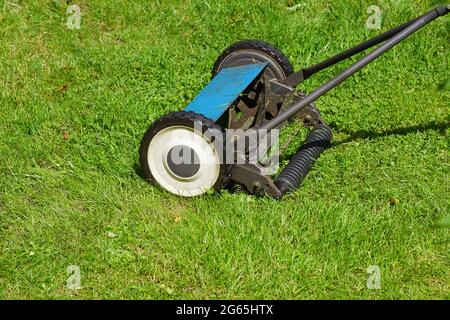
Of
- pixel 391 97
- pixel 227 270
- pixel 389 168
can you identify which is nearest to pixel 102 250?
pixel 227 270

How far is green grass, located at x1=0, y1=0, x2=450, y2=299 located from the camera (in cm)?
400

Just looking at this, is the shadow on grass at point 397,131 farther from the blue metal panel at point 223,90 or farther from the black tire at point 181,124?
the black tire at point 181,124

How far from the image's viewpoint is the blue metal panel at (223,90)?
445cm

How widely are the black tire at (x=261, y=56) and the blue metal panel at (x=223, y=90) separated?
123mm

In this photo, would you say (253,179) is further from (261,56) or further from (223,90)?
(261,56)

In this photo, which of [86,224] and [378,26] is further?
[378,26]

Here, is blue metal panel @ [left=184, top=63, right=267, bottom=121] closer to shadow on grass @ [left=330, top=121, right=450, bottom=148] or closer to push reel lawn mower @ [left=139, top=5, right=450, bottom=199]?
push reel lawn mower @ [left=139, top=5, right=450, bottom=199]

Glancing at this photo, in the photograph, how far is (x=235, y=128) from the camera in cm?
495

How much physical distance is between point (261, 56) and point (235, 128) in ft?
1.88

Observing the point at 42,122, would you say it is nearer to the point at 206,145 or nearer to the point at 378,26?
the point at 206,145

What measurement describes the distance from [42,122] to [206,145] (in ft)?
5.39

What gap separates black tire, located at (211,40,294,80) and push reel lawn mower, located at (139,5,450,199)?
29mm

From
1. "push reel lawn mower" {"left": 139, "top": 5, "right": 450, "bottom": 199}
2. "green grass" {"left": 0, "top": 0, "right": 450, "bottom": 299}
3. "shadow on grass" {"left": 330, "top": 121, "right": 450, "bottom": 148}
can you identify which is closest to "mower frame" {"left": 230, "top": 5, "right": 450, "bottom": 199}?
"push reel lawn mower" {"left": 139, "top": 5, "right": 450, "bottom": 199}

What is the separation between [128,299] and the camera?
3.88m
